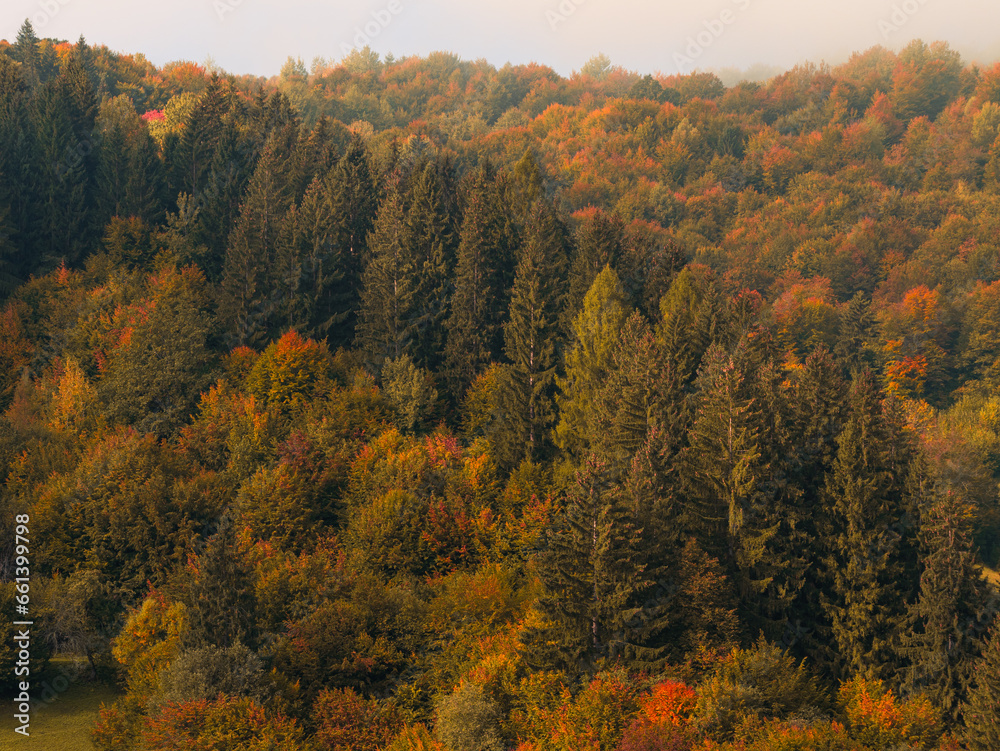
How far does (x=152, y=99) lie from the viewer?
4990 inches

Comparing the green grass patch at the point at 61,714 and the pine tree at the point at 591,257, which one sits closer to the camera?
the green grass patch at the point at 61,714

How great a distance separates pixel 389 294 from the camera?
7375 cm

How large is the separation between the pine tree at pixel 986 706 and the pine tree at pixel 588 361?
1052 inches

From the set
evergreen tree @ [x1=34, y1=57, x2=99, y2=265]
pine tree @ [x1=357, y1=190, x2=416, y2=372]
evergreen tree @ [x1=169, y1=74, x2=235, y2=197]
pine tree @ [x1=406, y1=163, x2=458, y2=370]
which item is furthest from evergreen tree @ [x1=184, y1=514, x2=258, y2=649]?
evergreen tree @ [x1=169, y1=74, x2=235, y2=197]

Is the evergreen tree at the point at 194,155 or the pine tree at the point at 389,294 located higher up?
the evergreen tree at the point at 194,155

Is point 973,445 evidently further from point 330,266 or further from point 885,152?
point 885,152

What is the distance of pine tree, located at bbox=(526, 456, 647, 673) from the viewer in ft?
154

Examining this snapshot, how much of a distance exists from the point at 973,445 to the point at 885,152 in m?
88.6

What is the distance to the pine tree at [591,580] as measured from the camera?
46.9 metres

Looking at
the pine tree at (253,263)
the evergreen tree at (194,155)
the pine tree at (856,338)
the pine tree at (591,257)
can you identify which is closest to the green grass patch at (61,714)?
the pine tree at (253,263)

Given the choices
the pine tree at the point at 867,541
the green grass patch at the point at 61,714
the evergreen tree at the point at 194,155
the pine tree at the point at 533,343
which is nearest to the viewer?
the green grass patch at the point at 61,714

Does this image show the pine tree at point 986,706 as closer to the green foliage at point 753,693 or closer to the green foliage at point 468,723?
the green foliage at point 753,693

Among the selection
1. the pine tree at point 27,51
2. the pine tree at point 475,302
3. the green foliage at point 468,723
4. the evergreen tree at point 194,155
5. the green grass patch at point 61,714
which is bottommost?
the green grass patch at point 61,714

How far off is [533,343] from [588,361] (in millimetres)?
5925
